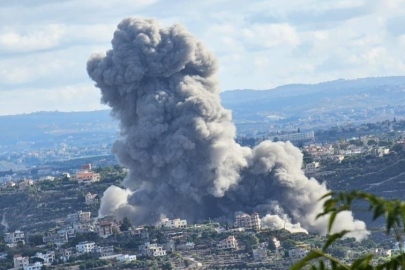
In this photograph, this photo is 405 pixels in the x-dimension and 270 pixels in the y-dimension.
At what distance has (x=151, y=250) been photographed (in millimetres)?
64188

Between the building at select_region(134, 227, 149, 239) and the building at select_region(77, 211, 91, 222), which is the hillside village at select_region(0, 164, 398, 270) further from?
the building at select_region(77, 211, 91, 222)

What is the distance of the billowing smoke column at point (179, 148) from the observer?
235ft

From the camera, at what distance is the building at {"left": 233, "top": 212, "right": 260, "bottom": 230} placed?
68.1 metres

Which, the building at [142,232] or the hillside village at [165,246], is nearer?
the hillside village at [165,246]

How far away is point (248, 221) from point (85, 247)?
9079mm

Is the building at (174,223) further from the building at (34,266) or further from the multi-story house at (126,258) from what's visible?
the building at (34,266)

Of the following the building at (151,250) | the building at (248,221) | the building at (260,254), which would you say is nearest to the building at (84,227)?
the building at (151,250)

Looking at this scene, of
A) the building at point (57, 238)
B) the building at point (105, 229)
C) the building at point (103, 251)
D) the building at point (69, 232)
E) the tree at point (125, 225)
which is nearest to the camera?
the building at point (103, 251)

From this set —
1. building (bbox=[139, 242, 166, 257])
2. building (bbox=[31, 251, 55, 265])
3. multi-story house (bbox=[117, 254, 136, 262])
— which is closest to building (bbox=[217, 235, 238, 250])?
building (bbox=[139, 242, 166, 257])

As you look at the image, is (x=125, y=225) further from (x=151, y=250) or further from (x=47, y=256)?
(x=47, y=256)

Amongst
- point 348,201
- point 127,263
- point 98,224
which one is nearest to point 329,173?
point 98,224

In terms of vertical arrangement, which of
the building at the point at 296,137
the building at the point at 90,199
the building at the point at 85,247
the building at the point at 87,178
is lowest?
the building at the point at 85,247

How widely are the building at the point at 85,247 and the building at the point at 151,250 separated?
268cm

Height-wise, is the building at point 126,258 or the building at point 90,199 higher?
the building at point 90,199
